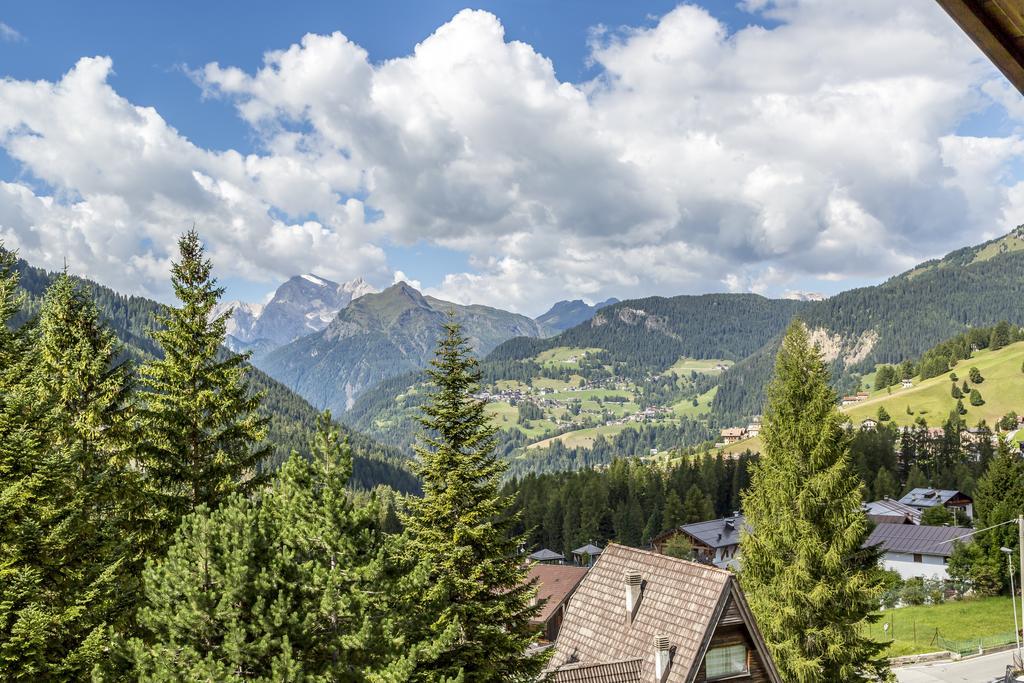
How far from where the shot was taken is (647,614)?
2395 cm

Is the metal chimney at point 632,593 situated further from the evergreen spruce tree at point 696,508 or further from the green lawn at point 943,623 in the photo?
the evergreen spruce tree at point 696,508

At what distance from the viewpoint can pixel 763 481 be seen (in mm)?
26953

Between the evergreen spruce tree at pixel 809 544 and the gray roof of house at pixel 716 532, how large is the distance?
284 feet

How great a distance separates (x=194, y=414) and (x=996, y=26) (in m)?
22.2

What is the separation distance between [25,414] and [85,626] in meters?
5.55

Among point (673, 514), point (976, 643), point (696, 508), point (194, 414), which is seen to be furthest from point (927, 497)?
point (194, 414)

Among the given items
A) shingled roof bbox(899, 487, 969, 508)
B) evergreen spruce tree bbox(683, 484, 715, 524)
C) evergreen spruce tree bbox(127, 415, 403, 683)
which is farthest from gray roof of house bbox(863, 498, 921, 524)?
evergreen spruce tree bbox(127, 415, 403, 683)

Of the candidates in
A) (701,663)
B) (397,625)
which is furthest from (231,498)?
(701,663)

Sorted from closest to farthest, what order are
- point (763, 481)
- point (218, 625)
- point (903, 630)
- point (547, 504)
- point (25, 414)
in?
1. point (218, 625)
2. point (25, 414)
3. point (763, 481)
4. point (903, 630)
5. point (547, 504)

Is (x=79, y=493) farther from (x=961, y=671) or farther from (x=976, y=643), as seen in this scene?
(x=976, y=643)

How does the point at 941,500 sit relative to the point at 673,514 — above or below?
above

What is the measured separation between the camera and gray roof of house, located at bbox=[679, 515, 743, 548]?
108125 mm

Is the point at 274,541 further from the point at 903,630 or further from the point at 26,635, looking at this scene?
the point at 903,630

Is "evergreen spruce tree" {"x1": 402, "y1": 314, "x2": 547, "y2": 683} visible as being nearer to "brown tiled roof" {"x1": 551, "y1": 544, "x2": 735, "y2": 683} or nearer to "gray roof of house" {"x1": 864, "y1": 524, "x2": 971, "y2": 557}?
"brown tiled roof" {"x1": 551, "y1": 544, "x2": 735, "y2": 683}
